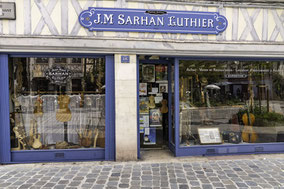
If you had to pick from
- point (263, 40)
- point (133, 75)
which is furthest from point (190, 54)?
point (263, 40)

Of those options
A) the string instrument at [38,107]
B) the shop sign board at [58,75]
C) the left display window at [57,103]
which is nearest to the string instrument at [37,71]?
the left display window at [57,103]

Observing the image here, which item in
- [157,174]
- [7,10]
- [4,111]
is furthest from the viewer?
[4,111]

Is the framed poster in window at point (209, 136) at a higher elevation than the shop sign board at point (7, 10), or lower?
lower

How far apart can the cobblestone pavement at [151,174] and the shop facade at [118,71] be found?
Answer: 44 centimetres

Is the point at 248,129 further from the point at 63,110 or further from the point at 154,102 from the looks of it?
the point at 63,110

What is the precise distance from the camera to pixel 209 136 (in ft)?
18.6

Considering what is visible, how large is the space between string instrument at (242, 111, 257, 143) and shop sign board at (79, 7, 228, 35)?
8.45ft

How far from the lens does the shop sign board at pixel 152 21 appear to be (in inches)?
193

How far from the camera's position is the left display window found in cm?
509

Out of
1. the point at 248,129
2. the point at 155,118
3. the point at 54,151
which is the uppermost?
the point at 155,118

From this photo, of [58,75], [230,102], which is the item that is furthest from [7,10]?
[230,102]

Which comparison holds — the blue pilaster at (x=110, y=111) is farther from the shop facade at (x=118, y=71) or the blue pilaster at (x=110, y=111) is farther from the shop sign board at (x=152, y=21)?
the shop sign board at (x=152, y=21)

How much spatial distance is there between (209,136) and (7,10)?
19.0 feet

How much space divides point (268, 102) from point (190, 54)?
112 inches
